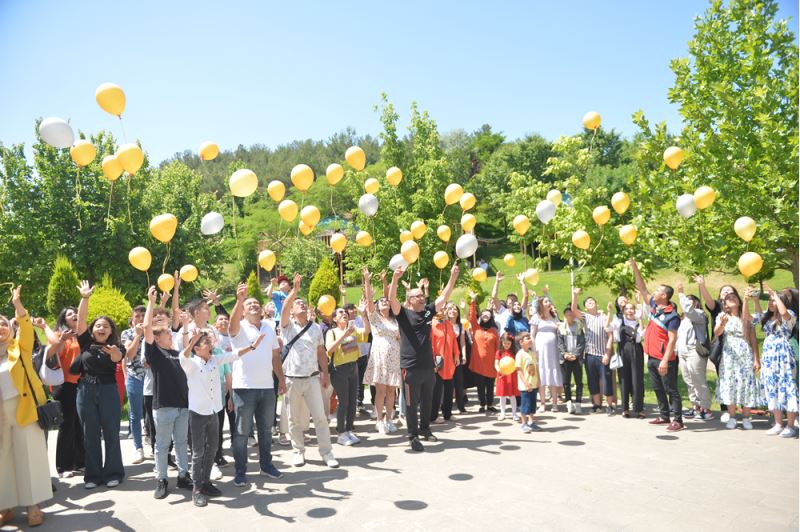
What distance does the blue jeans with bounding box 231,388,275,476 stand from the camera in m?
5.71

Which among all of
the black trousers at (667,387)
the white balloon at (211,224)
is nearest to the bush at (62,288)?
the white balloon at (211,224)

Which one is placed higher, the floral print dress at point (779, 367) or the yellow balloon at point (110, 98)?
the yellow balloon at point (110, 98)

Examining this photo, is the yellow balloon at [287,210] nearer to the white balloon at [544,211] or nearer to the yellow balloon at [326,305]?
the yellow balloon at [326,305]

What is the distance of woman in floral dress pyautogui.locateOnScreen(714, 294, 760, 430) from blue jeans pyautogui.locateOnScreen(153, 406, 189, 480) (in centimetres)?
680

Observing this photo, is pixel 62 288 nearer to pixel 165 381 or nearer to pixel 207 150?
pixel 207 150

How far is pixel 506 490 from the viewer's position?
5.28 metres

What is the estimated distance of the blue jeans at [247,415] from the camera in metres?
5.71

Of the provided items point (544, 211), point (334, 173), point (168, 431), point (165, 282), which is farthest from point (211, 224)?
point (544, 211)

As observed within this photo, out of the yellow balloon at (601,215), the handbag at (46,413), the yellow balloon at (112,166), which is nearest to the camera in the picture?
the handbag at (46,413)

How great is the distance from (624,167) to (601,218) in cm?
3856

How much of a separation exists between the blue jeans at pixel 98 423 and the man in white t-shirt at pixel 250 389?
4.17ft

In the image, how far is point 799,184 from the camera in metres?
8.98

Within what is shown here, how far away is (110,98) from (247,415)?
4.10 meters

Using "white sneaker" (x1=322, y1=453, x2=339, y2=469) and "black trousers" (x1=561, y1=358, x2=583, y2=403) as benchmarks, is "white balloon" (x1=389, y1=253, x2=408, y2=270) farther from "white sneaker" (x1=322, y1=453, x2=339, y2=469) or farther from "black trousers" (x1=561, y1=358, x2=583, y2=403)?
"black trousers" (x1=561, y1=358, x2=583, y2=403)
